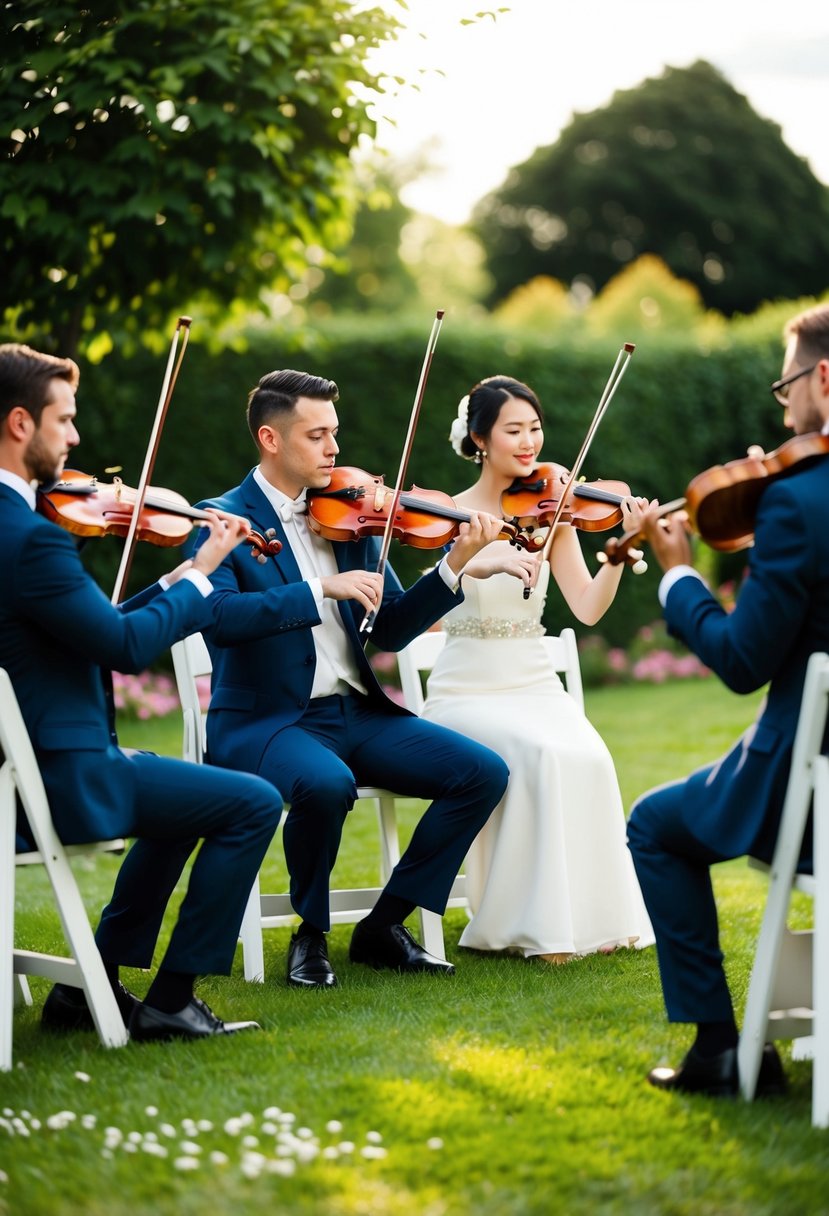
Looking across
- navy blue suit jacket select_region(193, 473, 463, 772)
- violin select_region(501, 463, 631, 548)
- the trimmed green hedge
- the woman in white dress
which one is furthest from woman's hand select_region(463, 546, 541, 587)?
the trimmed green hedge

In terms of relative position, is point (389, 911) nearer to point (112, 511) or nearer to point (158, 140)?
point (112, 511)

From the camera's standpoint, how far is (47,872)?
337 cm

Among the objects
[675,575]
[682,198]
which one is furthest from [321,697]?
[682,198]

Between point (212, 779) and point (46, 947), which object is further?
point (46, 947)

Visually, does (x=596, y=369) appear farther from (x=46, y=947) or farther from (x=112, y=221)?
(x=46, y=947)

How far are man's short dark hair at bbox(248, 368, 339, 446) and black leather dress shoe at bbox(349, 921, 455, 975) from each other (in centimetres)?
152

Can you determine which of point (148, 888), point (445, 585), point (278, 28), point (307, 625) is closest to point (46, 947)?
point (148, 888)

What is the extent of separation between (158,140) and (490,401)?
266 centimetres

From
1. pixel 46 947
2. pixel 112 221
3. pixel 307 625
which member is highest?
pixel 112 221

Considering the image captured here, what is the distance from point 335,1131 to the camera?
9.08 feet

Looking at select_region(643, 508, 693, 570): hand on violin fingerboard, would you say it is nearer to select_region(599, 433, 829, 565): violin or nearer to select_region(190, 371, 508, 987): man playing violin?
select_region(599, 433, 829, 565): violin

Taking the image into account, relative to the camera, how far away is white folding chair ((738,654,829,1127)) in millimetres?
2818

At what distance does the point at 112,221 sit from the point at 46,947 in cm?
324

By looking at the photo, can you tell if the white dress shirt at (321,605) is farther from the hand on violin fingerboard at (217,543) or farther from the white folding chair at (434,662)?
the hand on violin fingerboard at (217,543)
